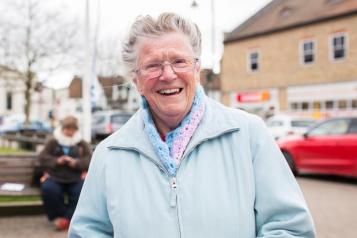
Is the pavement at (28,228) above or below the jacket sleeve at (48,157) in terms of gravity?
below

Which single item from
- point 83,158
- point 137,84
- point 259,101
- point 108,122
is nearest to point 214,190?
point 137,84

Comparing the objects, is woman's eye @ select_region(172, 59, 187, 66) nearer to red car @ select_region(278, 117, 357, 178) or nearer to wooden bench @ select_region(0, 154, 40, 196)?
wooden bench @ select_region(0, 154, 40, 196)

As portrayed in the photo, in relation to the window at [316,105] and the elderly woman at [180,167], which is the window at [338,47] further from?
the elderly woman at [180,167]

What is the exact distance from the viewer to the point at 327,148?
10.8 metres

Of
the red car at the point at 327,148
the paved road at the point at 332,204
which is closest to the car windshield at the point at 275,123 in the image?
the red car at the point at 327,148

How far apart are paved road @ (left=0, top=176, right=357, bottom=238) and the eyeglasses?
183 inches

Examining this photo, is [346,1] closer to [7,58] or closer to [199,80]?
[7,58]

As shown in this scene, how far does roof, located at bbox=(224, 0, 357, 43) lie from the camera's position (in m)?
29.6

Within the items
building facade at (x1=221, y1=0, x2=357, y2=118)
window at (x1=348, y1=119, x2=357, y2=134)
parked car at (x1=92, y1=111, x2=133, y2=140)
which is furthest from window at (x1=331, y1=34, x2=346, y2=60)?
window at (x1=348, y1=119, x2=357, y2=134)

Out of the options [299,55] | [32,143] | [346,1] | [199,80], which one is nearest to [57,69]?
[32,143]

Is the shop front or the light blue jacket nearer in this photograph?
the light blue jacket

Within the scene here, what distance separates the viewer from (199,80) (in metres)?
2.11

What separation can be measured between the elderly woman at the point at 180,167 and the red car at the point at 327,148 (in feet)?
29.6

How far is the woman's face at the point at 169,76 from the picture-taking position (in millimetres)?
1931
